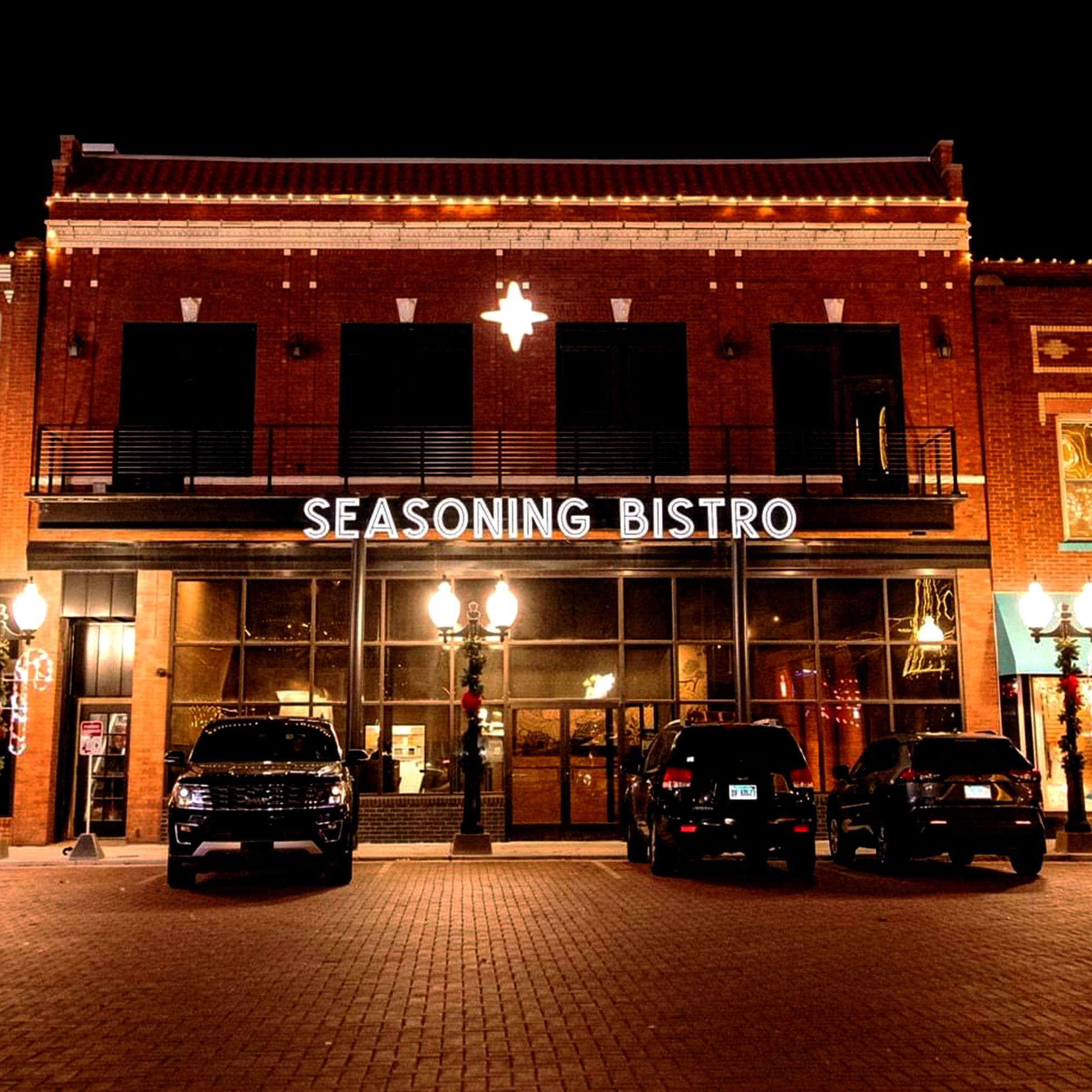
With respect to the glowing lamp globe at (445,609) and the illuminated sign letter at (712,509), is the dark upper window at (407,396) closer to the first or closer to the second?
the glowing lamp globe at (445,609)

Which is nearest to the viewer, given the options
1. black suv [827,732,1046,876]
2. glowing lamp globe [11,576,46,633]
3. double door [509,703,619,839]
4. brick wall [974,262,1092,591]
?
black suv [827,732,1046,876]

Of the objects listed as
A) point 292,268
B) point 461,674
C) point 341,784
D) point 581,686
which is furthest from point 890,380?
point 341,784

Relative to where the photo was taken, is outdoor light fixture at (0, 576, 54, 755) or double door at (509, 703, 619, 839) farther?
A: double door at (509, 703, 619, 839)

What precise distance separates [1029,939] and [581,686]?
11563mm

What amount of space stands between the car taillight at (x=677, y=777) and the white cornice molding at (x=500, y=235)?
1123 cm

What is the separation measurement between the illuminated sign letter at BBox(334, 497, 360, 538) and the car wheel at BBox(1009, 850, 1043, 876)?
10.9 m

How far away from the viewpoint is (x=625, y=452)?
22359 millimetres

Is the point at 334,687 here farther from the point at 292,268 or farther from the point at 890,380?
the point at 890,380

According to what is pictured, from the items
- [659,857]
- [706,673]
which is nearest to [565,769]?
[706,673]

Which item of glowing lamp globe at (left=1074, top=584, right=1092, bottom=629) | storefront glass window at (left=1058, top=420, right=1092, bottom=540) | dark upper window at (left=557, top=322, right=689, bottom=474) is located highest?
dark upper window at (left=557, top=322, right=689, bottom=474)

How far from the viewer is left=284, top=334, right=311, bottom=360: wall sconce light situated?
22266mm

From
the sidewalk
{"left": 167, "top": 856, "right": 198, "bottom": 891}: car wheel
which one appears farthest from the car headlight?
the sidewalk

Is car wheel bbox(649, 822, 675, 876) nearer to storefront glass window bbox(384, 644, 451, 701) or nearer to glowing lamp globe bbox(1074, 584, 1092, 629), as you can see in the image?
storefront glass window bbox(384, 644, 451, 701)

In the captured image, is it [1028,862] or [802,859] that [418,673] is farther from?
[1028,862]
